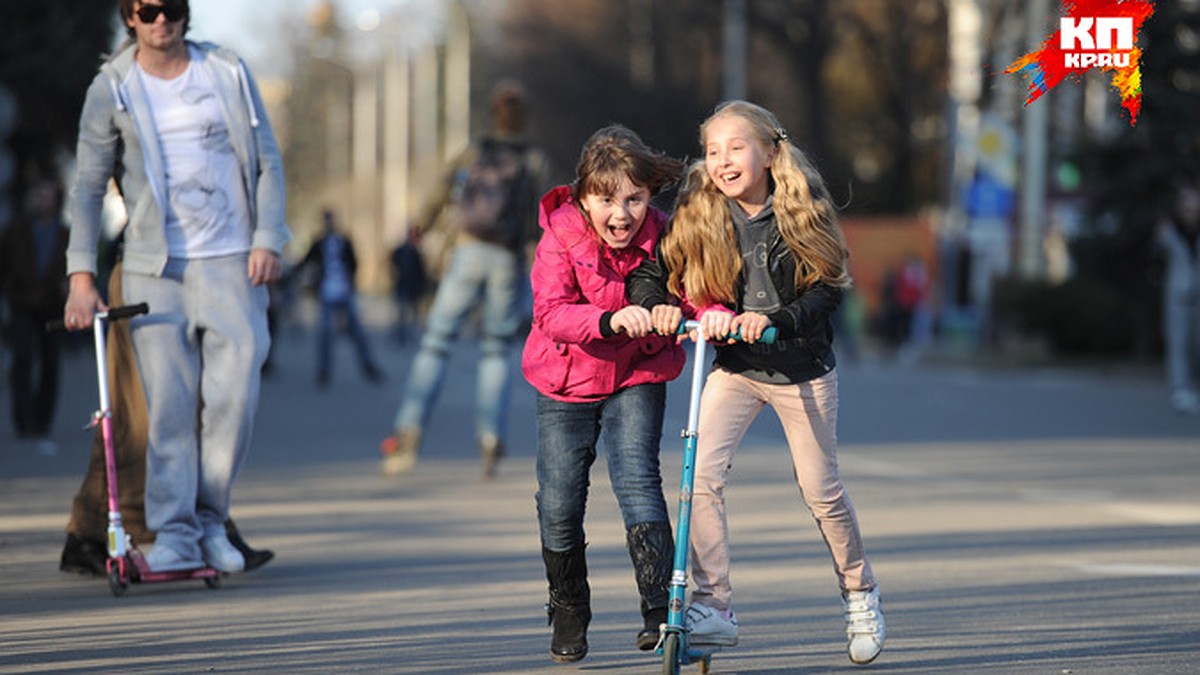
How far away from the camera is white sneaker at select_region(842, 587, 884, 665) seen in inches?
242

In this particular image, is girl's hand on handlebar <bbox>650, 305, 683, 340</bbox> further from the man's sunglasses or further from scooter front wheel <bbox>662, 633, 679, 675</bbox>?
the man's sunglasses

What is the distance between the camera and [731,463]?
6.05 m

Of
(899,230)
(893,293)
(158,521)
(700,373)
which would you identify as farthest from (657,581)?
(899,230)

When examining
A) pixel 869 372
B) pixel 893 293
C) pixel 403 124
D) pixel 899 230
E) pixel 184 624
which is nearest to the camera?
pixel 184 624

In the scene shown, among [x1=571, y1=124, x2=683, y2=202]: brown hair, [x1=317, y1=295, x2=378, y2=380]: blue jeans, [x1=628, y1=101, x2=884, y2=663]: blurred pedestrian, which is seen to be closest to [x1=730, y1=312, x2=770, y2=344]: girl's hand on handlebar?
[x1=628, y1=101, x2=884, y2=663]: blurred pedestrian

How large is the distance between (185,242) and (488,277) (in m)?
3.95

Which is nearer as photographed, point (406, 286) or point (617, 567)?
point (617, 567)

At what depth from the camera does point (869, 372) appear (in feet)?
89.4

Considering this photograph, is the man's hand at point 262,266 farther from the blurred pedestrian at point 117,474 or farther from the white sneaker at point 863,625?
the white sneaker at point 863,625

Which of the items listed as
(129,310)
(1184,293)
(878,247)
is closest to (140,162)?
(129,310)

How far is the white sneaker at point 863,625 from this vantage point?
6.14 metres

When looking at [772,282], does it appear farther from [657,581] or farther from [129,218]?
[129,218]

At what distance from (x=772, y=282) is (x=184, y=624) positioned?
7.37 feet

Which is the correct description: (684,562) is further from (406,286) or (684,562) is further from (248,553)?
(406,286)
